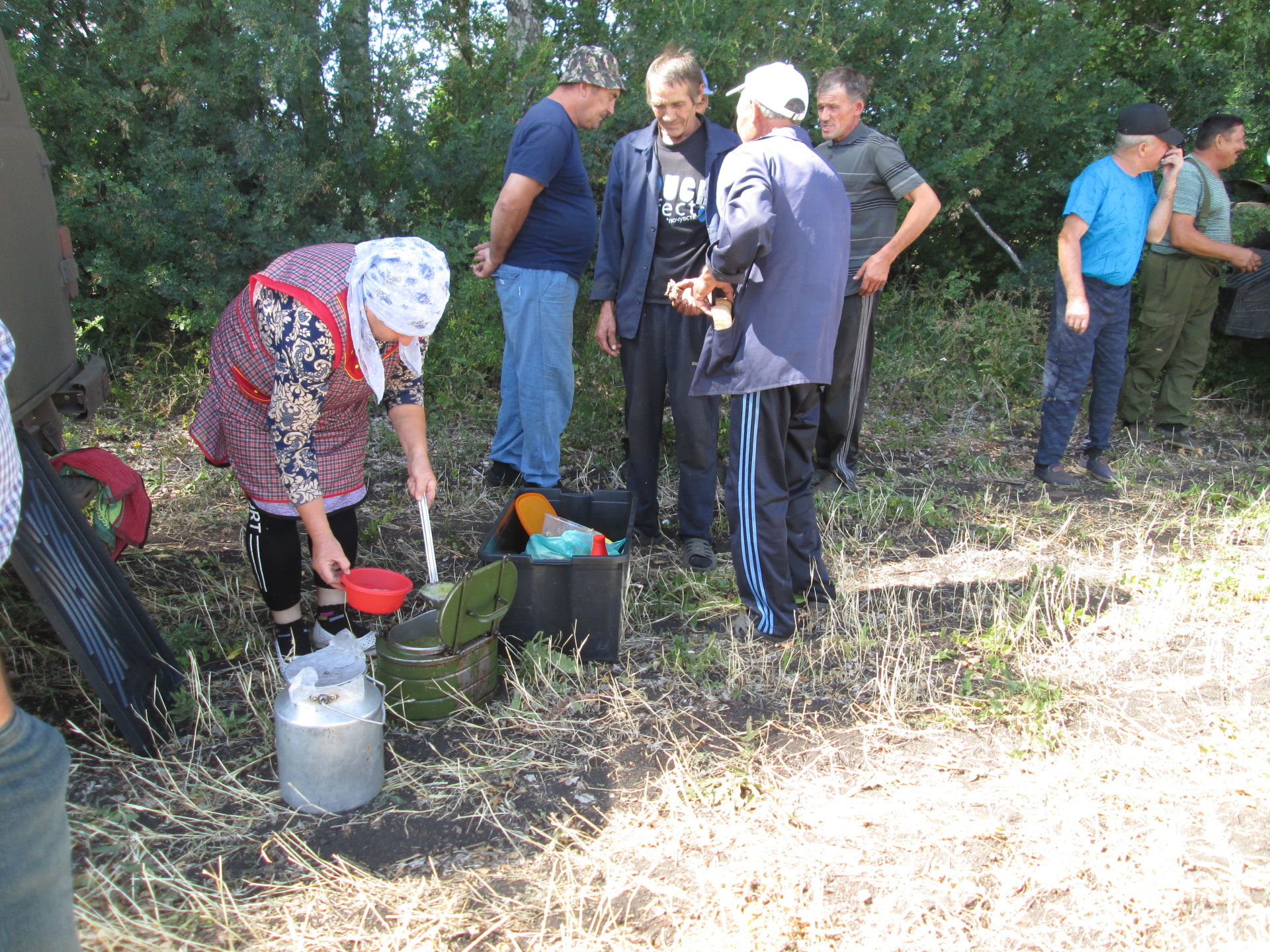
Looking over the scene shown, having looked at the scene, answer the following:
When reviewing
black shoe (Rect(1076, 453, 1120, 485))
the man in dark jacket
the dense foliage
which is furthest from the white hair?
the man in dark jacket

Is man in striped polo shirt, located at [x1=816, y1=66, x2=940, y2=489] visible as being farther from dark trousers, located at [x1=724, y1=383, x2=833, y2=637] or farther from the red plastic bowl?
the red plastic bowl

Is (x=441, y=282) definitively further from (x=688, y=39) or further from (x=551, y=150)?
(x=688, y=39)

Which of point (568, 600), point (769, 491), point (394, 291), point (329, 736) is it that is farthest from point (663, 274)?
point (329, 736)

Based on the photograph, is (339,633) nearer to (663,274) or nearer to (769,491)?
(769,491)

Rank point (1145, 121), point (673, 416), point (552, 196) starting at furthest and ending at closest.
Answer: point (1145, 121), point (552, 196), point (673, 416)

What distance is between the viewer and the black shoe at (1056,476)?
538 cm

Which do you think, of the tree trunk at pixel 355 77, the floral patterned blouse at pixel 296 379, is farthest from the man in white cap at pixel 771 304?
the tree trunk at pixel 355 77

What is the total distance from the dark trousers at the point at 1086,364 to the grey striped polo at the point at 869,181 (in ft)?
3.80

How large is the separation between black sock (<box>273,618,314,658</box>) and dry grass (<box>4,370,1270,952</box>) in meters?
0.08

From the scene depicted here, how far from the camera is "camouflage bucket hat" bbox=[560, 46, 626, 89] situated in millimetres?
4117

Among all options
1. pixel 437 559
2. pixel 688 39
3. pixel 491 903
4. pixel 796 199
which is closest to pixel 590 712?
pixel 491 903

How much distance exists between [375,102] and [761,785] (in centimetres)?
531

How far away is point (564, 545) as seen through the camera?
3346 mm

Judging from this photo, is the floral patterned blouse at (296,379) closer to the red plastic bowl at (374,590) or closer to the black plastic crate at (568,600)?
the red plastic bowl at (374,590)
